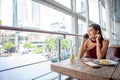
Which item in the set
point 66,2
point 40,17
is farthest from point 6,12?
point 66,2

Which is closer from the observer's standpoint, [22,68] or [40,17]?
[22,68]

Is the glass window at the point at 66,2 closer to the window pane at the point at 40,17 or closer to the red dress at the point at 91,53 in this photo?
the window pane at the point at 40,17

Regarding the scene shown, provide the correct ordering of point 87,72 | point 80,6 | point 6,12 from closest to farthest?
point 87,72 < point 6,12 < point 80,6

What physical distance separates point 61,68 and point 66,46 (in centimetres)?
155

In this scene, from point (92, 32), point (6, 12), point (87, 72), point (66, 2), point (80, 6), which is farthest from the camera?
point (80, 6)

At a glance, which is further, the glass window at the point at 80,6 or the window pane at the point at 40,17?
the glass window at the point at 80,6

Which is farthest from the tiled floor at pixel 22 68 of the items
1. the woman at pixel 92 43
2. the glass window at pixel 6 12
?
the woman at pixel 92 43

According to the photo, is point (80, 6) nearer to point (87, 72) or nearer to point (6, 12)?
point (6, 12)

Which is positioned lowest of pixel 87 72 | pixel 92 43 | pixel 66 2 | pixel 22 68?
pixel 22 68

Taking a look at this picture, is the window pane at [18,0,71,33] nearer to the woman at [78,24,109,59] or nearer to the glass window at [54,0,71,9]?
the glass window at [54,0,71,9]

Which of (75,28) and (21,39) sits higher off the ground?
(75,28)

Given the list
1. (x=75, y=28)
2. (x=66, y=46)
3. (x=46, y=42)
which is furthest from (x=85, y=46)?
(x=75, y=28)

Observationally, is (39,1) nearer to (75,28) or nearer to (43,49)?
(43,49)

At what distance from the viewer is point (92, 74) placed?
2.73 feet
